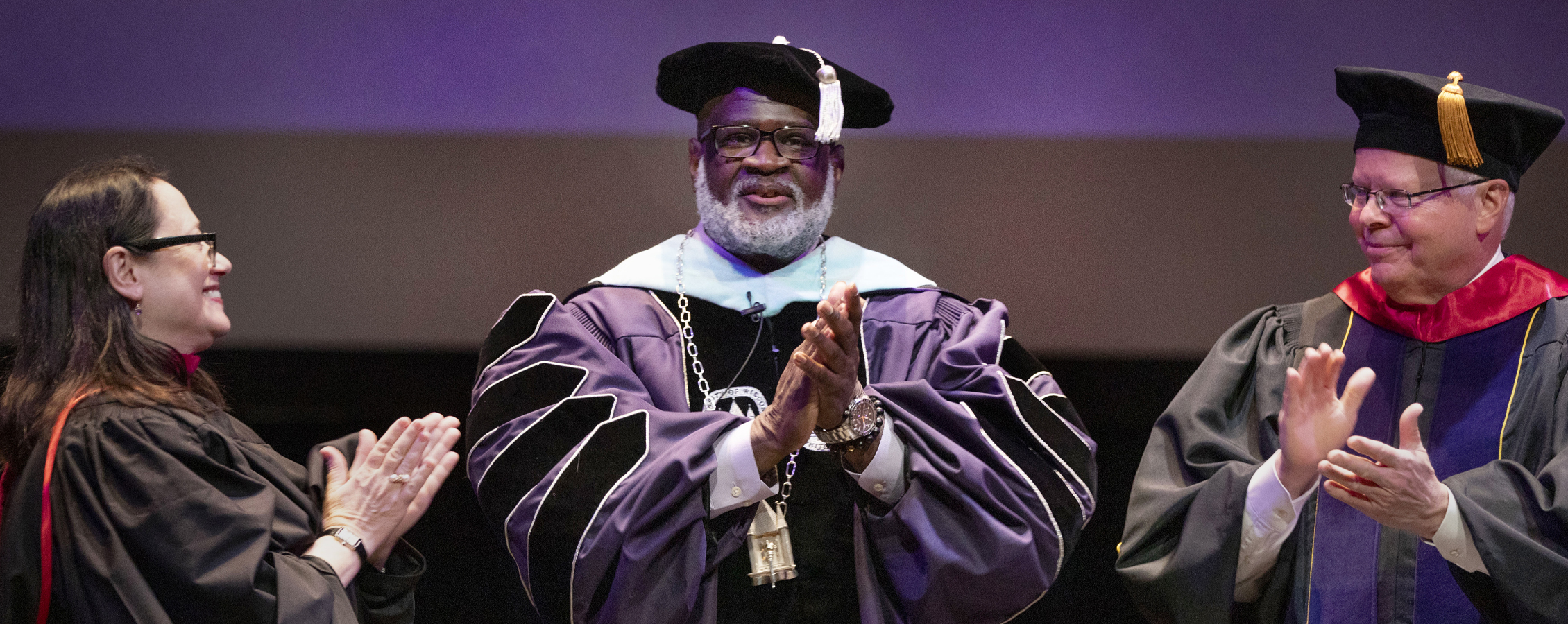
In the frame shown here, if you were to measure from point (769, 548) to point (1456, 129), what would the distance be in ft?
5.07

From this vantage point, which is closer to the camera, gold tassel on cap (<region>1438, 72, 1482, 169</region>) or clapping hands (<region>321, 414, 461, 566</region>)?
clapping hands (<region>321, 414, 461, 566</region>)

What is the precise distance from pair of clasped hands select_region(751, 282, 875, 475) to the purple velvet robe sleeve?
→ 0.35ft

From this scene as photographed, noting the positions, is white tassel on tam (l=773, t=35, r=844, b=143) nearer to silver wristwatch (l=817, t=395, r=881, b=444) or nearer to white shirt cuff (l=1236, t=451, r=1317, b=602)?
silver wristwatch (l=817, t=395, r=881, b=444)

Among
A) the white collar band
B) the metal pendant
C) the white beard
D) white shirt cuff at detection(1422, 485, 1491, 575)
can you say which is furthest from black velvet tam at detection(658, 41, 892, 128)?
white shirt cuff at detection(1422, 485, 1491, 575)

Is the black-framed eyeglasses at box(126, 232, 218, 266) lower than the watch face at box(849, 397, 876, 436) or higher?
higher

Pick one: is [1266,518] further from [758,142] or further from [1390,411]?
[758,142]

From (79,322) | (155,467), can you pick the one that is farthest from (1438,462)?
(79,322)

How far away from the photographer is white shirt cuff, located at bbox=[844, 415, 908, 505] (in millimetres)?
2346

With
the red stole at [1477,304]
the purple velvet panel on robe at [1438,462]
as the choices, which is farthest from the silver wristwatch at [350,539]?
the red stole at [1477,304]

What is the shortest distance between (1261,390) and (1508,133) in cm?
69

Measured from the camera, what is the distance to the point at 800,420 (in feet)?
7.47

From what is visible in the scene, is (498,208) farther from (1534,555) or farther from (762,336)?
(1534,555)

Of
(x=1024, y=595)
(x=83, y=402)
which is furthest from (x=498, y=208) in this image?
(x=1024, y=595)

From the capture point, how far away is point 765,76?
9.05ft
